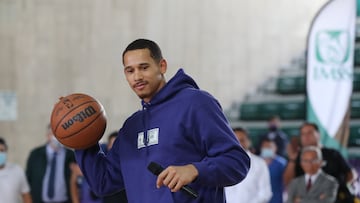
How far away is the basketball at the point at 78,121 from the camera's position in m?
3.31

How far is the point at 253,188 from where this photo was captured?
656 centimetres

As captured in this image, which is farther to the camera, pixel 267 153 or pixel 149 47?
pixel 267 153

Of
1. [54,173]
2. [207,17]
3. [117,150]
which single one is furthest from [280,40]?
[117,150]

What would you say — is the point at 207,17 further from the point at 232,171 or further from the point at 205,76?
the point at 232,171

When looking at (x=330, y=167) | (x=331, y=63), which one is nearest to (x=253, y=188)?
(x=330, y=167)

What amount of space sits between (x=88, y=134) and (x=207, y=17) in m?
9.21

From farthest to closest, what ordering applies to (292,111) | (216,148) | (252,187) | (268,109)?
1. (268,109)
2. (292,111)
3. (252,187)
4. (216,148)

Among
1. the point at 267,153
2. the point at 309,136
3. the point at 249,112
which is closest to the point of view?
the point at 309,136

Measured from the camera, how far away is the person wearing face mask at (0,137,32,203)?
6621mm

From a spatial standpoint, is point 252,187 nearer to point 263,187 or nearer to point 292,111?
point 263,187

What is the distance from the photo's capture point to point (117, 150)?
3.35 meters

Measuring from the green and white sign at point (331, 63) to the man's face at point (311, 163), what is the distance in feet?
7.25

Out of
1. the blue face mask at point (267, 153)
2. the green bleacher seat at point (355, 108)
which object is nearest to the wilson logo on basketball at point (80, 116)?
the blue face mask at point (267, 153)

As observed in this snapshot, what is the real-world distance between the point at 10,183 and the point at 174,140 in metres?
3.94
